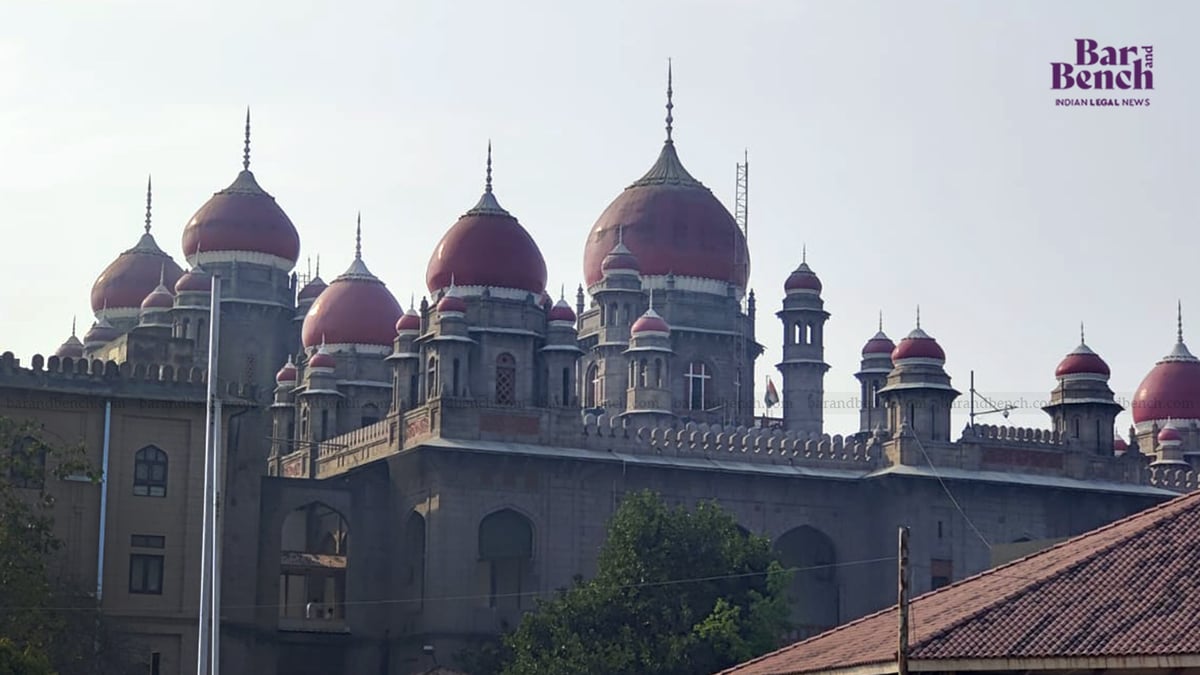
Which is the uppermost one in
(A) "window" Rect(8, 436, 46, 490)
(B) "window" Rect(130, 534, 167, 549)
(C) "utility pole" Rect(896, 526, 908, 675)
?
(A) "window" Rect(8, 436, 46, 490)

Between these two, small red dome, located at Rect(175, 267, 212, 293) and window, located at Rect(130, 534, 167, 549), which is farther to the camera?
small red dome, located at Rect(175, 267, 212, 293)

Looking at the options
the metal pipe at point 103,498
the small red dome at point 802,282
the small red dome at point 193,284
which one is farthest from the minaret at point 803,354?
the metal pipe at point 103,498

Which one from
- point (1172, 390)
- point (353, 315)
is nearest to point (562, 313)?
point (353, 315)

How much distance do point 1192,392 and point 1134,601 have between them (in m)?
45.4

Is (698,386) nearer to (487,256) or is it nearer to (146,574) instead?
(487,256)

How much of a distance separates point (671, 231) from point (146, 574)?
1798cm

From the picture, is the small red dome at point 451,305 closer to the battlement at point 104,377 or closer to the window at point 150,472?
the battlement at point 104,377

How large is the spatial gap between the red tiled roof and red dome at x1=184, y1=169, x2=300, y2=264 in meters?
38.6

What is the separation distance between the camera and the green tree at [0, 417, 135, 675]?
1622 inches

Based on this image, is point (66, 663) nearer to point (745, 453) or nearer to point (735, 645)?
point (735, 645)

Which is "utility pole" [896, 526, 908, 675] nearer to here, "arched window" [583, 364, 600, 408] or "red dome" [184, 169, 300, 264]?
"arched window" [583, 364, 600, 408]

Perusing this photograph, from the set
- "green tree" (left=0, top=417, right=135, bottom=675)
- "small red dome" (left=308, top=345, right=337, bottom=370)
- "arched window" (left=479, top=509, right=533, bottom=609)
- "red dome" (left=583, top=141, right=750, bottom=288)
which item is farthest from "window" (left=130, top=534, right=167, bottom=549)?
"red dome" (left=583, top=141, right=750, bottom=288)

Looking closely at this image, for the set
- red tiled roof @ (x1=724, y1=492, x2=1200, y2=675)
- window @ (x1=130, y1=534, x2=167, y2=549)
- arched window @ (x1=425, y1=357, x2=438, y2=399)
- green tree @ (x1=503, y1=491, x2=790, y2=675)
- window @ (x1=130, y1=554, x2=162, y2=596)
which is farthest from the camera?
arched window @ (x1=425, y1=357, x2=438, y2=399)

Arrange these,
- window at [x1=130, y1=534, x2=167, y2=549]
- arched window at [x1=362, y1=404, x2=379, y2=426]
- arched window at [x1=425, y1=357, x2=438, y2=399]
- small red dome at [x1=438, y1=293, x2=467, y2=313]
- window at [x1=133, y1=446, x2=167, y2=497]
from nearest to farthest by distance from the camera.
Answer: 1. window at [x1=130, y1=534, x2=167, y2=549]
2. window at [x1=133, y1=446, x2=167, y2=497]
3. arched window at [x1=425, y1=357, x2=438, y2=399]
4. small red dome at [x1=438, y1=293, x2=467, y2=313]
5. arched window at [x1=362, y1=404, x2=379, y2=426]
